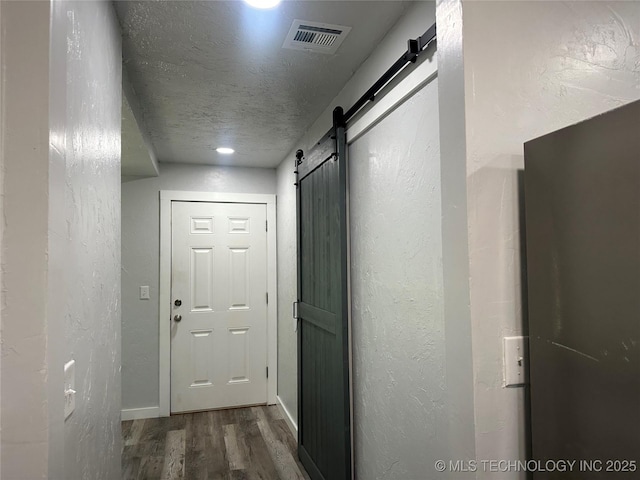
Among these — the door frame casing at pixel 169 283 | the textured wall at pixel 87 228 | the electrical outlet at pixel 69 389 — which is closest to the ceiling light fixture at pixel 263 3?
the textured wall at pixel 87 228

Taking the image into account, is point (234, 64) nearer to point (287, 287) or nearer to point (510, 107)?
point (510, 107)

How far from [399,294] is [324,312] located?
79cm

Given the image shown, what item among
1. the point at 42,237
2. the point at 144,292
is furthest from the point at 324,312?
the point at 144,292

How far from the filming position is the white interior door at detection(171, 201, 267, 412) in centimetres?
367

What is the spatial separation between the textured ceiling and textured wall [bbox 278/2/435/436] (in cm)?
5

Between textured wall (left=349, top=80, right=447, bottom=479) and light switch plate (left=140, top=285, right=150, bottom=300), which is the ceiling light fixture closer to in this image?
textured wall (left=349, top=80, right=447, bottom=479)

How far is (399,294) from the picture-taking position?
1.56m

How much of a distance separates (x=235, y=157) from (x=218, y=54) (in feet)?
6.01

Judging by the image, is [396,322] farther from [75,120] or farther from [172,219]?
[172,219]

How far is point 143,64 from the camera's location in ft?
A: 5.93

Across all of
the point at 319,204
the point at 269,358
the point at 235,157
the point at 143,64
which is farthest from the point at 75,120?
the point at 269,358

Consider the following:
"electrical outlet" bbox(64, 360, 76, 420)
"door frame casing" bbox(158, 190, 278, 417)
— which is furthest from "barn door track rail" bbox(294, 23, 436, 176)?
"door frame casing" bbox(158, 190, 278, 417)

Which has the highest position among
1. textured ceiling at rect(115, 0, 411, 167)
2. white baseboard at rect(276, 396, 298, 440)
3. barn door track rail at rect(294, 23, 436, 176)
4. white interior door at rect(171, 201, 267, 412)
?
textured ceiling at rect(115, 0, 411, 167)

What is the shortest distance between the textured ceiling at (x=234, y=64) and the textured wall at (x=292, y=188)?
1.8 inches
